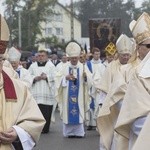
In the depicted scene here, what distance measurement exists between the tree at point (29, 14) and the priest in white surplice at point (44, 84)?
36.1 m

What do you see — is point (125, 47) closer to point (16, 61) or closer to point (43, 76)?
point (16, 61)

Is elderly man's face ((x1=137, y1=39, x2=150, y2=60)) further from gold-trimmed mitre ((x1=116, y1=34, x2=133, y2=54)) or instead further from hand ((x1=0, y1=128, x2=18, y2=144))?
gold-trimmed mitre ((x1=116, y1=34, x2=133, y2=54))

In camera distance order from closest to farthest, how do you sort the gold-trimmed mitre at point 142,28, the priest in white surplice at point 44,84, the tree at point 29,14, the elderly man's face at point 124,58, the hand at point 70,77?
the gold-trimmed mitre at point 142,28 → the elderly man's face at point 124,58 → the hand at point 70,77 → the priest in white surplice at point 44,84 → the tree at point 29,14

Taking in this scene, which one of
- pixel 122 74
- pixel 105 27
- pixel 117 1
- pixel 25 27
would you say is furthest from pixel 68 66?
pixel 117 1

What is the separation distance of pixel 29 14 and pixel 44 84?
37460 mm

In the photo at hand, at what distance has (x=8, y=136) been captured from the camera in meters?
4.41

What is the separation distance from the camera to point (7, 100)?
15.0ft

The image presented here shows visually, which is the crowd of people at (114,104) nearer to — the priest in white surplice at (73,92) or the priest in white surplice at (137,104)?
the priest in white surplice at (137,104)

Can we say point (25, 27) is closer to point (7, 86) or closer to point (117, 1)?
point (117, 1)

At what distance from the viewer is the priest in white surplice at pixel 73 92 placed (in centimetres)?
1227

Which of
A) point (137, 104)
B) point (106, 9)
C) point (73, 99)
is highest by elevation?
point (106, 9)

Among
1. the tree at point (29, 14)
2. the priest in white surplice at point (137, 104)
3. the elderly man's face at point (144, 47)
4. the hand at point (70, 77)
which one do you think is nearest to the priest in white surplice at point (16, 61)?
the hand at point (70, 77)

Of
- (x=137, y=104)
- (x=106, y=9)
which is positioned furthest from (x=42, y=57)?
(x=106, y=9)

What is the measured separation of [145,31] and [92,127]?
8375 mm
